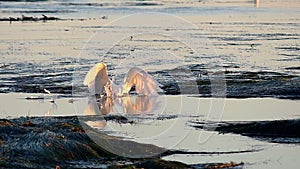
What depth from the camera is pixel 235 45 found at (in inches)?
1596

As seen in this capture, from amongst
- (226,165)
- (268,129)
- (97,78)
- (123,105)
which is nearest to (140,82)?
(123,105)

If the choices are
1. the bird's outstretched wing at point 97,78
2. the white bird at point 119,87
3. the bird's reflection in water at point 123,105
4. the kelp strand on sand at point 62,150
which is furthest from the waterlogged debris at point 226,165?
the bird's outstretched wing at point 97,78

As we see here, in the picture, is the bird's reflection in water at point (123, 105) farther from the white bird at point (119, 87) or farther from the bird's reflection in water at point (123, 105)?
the white bird at point (119, 87)

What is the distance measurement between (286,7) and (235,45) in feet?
119

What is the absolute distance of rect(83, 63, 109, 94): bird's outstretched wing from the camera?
2272 cm

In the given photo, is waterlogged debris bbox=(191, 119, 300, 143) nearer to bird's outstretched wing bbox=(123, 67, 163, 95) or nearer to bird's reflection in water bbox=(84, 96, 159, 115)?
bird's reflection in water bbox=(84, 96, 159, 115)

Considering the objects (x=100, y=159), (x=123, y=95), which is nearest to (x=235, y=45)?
(x=123, y=95)

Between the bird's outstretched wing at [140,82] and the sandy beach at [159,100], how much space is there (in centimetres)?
30

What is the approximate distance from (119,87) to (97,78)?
2.44ft

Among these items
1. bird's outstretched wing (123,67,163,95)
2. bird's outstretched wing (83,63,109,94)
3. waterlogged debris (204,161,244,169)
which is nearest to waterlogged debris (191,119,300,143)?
waterlogged debris (204,161,244,169)

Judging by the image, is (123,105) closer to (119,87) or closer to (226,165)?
(119,87)

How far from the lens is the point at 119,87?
77.2 ft

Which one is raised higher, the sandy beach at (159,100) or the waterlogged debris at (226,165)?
the waterlogged debris at (226,165)

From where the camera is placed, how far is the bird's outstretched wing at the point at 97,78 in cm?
2272
